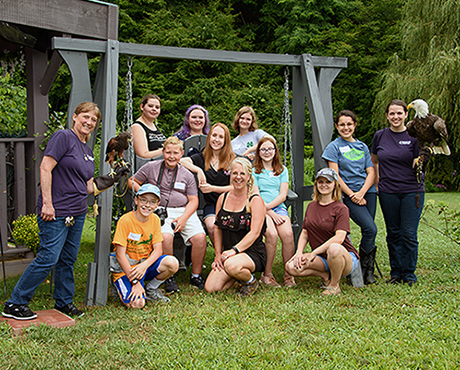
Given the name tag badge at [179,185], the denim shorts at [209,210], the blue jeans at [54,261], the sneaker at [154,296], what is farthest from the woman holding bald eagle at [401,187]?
the blue jeans at [54,261]

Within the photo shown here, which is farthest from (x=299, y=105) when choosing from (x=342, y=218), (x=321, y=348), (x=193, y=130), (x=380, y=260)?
(x=321, y=348)

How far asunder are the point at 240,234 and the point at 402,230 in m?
1.55

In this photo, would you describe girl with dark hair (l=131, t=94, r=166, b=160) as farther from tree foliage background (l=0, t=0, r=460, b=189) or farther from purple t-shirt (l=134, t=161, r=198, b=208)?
tree foliage background (l=0, t=0, r=460, b=189)

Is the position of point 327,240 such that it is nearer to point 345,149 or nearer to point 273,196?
point 273,196

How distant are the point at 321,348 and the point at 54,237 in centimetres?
205

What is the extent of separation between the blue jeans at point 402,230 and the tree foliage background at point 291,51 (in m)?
7.34

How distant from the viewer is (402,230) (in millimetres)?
4273

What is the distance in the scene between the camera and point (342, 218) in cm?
402

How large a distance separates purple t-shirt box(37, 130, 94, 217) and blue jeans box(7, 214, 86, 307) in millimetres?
99

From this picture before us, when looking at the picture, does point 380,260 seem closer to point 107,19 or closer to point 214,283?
point 214,283

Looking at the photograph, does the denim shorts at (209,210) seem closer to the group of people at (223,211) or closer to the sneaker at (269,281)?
the group of people at (223,211)

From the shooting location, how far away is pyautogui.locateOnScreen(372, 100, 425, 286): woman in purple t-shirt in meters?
4.22

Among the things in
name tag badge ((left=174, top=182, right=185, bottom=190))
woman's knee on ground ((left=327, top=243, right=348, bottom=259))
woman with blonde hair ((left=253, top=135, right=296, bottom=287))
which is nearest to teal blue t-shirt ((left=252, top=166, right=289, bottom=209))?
woman with blonde hair ((left=253, top=135, right=296, bottom=287))

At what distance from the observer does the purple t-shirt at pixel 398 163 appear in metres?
4.22
